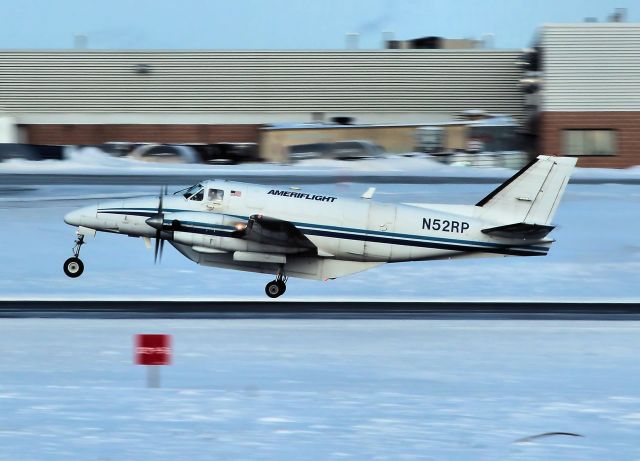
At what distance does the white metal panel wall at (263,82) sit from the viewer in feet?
209

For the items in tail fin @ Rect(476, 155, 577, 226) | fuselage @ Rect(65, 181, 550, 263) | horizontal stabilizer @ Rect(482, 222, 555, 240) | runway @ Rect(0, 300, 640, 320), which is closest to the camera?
runway @ Rect(0, 300, 640, 320)

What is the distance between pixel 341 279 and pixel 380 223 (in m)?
4.67

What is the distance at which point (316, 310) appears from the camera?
23.9 m

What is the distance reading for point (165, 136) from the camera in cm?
6312

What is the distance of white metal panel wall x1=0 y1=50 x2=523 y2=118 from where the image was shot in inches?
2509

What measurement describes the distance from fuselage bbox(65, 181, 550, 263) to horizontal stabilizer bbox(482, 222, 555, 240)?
0.18 m

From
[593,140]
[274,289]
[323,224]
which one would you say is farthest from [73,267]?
[593,140]

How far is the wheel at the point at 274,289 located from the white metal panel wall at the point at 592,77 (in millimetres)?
Answer: 31867
